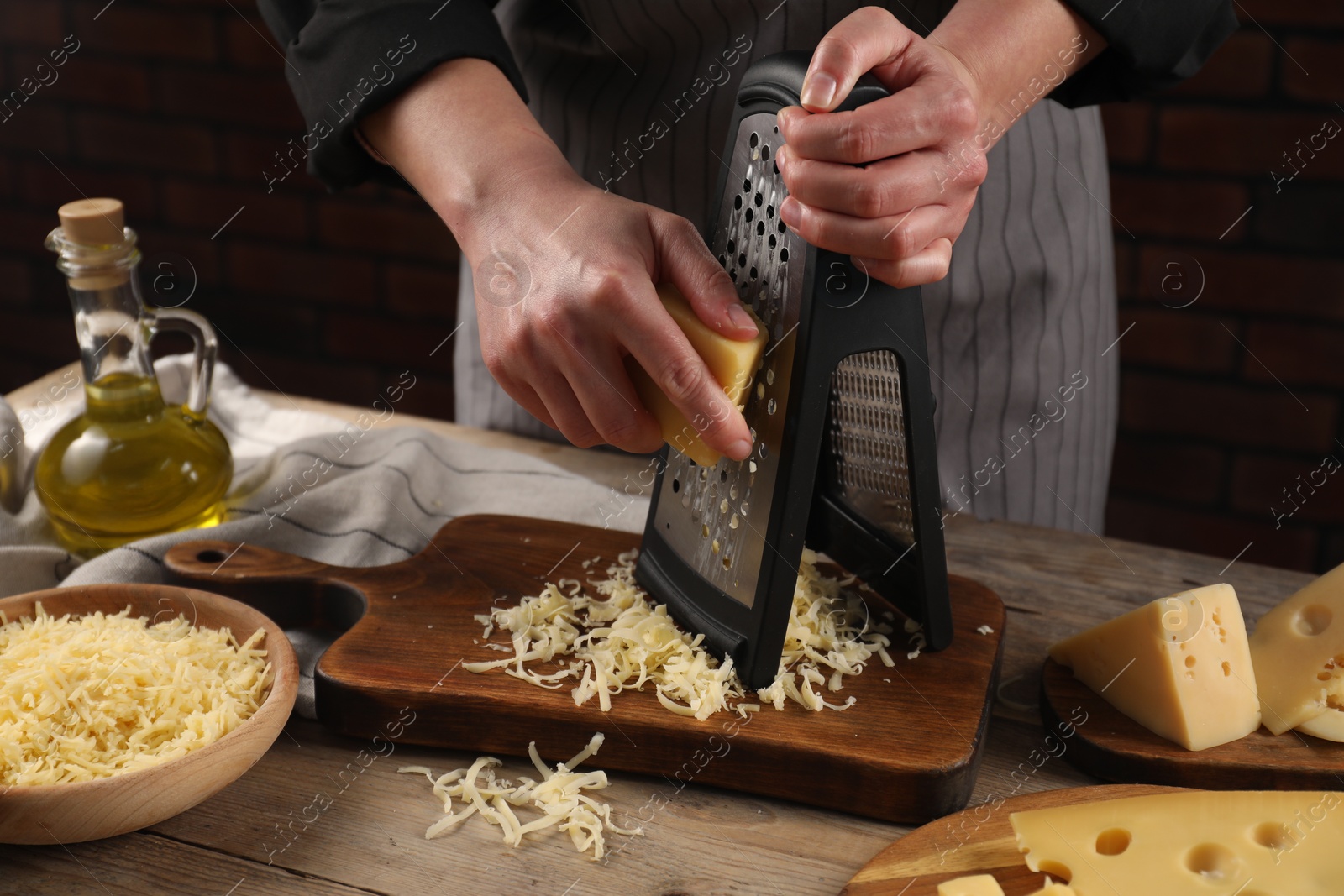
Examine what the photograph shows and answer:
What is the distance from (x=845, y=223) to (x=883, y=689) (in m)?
0.33

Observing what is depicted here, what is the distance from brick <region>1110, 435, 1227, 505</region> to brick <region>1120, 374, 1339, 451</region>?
0.03 m

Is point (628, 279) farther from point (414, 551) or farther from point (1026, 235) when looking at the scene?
point (1026, 235)

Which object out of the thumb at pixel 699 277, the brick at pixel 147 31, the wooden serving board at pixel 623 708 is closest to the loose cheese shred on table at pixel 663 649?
the wooden serving board at pixel 623 708

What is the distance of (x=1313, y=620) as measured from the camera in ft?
2.68

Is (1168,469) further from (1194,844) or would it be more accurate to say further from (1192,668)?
(1194,844)

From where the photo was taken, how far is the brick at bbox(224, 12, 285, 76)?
234 centimetres

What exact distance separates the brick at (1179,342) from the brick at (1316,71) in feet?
1.23

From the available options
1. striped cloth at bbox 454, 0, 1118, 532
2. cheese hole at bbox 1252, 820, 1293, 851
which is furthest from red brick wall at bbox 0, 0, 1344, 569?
cheese hole at bbox 1252, 820, 1293, 851

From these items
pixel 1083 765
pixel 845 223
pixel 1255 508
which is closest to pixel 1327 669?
pixel 1083 765

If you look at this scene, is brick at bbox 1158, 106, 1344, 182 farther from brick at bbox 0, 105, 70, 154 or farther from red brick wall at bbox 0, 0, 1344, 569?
brick at bbox 0, 105, 70, 154

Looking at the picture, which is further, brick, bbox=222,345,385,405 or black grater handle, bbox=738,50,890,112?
brick, bbox=222,345,385,405

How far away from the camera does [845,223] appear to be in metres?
0.72

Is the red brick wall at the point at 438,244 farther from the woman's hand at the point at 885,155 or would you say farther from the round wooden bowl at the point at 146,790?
the round wooden bowl at the point at 146,790

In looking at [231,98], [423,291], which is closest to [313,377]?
[423,291]
